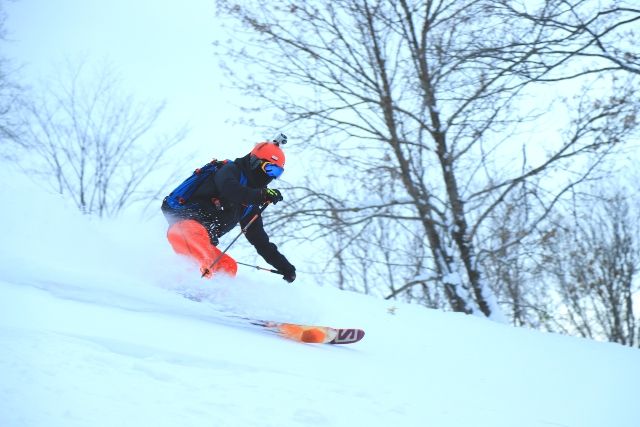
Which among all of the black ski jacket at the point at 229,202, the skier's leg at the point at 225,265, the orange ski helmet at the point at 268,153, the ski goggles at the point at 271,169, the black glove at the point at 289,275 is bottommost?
the skier's leg at the point at 225,265

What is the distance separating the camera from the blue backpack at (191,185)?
16.8ft

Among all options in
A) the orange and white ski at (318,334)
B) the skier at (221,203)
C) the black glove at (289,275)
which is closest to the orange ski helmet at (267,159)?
the skier at (221,203)

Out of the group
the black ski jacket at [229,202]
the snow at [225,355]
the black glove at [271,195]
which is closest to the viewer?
the snow at [225,355]

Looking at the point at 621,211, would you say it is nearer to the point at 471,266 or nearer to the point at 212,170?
the point at 471,266

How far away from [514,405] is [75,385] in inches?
98.0

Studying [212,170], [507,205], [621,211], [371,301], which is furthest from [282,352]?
[621,211]

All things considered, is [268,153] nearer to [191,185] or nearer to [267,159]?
[267,159]

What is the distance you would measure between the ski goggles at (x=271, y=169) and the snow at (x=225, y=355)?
3.52 ft

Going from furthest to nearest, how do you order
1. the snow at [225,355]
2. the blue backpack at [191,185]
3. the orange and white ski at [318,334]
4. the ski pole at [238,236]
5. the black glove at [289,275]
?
the black glove at [289,275], the blue backpack at [191,185], the ski pole at [238,236], the orange and white ski at [318,334], the snow at [225,355]

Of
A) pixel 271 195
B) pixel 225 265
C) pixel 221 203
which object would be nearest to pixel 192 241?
pixel 225 265

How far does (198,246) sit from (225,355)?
195 cm

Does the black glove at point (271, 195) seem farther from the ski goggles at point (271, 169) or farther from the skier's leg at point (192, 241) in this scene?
the skier's leg at point (192, 241)

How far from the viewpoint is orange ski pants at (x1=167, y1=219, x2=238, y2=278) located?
4.78 m

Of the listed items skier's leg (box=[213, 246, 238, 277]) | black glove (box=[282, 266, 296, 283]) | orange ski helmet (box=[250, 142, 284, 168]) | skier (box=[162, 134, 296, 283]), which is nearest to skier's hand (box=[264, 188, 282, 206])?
skier (box=[162, 134, 296, 283])
